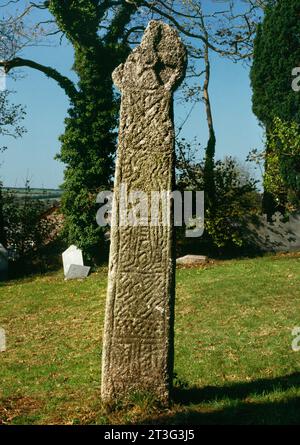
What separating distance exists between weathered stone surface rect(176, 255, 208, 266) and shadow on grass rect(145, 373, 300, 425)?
9897 millimetres

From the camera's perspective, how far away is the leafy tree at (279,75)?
1750 cm

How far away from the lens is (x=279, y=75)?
1809cm

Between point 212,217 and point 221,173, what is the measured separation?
1713mm

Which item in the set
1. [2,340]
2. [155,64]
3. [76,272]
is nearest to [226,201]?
[76,272]

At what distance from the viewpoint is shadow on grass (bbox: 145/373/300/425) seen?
16.4 feet

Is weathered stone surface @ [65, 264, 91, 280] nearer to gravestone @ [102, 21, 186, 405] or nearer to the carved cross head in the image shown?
gravestone @ [102, 21, 186, 405]

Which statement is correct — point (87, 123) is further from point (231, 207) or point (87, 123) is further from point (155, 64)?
point (155, 64)

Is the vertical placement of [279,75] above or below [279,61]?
below

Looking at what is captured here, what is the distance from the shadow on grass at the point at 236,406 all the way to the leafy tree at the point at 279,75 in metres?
12.0

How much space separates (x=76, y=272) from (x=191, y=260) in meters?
3.29

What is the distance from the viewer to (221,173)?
18500 millimetres
